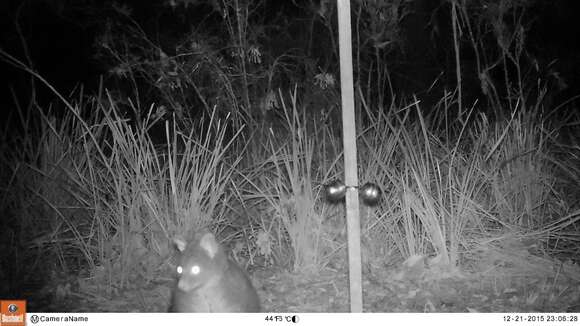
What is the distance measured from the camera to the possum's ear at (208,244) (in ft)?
5.60

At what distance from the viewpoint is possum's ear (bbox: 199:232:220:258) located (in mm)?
1707

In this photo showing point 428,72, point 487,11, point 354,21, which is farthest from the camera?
point 428,72

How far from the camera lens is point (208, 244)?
1.71 meters

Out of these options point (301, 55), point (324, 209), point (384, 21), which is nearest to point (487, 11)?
point (384, 21)

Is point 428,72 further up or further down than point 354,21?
further down

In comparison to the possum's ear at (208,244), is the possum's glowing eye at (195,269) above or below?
below

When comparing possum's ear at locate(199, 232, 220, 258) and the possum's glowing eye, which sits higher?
possum's ear at locate(199, 232, 220, 258)

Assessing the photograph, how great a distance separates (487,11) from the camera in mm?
3654

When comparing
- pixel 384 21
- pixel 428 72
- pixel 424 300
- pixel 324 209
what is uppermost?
pixel 384 21

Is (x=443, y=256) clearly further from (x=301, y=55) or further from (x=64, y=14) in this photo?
(x=64, y=14)

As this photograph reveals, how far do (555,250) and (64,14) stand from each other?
3.62 metres
